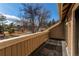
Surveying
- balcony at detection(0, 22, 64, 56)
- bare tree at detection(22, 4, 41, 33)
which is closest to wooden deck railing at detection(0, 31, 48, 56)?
balcony at detection(0, 22, 64, 56)

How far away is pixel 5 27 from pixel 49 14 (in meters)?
0.59

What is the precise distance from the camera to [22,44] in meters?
2.87

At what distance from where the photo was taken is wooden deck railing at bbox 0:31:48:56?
270 centimetres

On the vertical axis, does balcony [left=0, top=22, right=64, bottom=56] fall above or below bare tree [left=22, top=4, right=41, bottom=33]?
below

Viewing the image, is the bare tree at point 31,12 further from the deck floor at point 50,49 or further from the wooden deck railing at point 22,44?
the deck floor at point 50,49

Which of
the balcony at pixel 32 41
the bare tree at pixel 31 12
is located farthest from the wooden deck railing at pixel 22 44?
the bare tree at pixel 31 12

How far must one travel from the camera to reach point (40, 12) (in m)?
2.80

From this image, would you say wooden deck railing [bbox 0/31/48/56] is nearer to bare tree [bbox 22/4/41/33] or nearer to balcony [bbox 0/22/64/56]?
balcony [bbox 0/22/64/56]

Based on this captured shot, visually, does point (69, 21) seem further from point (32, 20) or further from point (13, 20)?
point (13, 20)

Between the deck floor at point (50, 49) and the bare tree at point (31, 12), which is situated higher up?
the bare tree at point (31, 12)

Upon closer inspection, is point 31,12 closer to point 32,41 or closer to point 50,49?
point 32,41

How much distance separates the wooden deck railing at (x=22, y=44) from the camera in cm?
270

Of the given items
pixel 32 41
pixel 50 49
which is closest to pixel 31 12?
pixel 32 41

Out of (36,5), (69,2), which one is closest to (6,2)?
(36,5)
